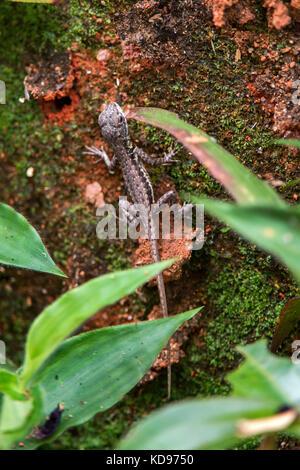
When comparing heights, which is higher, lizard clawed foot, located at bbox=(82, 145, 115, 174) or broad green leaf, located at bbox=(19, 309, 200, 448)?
lizard clawed foot, located at bbox=(82, 145, 115, 174)

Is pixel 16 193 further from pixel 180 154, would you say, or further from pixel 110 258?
pixel 180 154

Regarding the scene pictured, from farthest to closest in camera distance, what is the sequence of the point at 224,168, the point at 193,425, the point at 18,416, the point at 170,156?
the point at 170,156, the point at 224,168, the point at 18,416, the point at 193,425

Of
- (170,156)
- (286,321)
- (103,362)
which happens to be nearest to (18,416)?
(103,362)

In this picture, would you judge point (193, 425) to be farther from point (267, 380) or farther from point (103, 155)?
point (103, 155)

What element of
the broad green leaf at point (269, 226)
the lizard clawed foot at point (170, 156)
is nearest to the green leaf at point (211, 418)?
the broad green leaf at point (269, 226)

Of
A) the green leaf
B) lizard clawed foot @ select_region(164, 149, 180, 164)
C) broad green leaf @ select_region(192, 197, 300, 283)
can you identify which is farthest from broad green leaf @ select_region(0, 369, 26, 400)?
lizard clawed foot @ select_region(164, 149, 180, 164)

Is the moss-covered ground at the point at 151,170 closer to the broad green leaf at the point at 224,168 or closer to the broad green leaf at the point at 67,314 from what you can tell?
the broad green leaf at the point at 224,168

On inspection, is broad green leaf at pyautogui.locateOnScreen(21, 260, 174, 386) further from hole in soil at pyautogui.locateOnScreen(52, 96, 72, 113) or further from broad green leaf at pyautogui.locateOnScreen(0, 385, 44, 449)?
hole in soil at pyautogui.locateOnScreen(52, 96, 72, 113)
